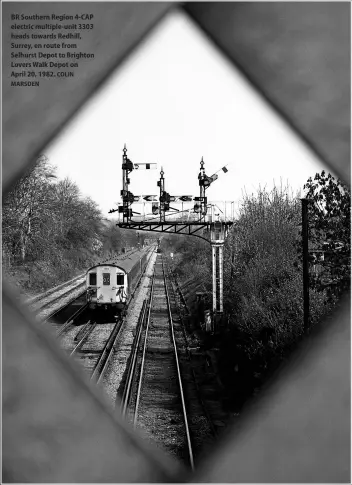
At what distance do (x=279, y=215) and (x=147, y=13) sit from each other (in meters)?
8.52

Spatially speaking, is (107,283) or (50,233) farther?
(50,233)

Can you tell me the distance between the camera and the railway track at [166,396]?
5.19m

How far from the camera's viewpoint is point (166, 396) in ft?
23.0

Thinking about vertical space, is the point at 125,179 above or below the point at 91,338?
above

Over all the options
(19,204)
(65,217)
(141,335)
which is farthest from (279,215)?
(65,217)

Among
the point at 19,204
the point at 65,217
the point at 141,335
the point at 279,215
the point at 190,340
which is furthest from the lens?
the point at 65,217

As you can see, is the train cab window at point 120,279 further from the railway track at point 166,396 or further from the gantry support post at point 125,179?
the gantry support post at point 125,179

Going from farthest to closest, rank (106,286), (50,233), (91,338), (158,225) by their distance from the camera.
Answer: (50,233) < (106,286) < (91,338) < (158,225)

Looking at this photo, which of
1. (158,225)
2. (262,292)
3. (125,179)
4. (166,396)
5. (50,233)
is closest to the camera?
(125,179)

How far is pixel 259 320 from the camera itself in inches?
298

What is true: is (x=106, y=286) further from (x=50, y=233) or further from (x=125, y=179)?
(x=125, y=179)

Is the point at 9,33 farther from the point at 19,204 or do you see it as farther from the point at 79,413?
the point at 19,204

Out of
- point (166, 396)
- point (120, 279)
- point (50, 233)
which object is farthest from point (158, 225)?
point (50, 233)

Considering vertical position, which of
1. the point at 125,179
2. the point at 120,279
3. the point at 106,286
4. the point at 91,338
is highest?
the point at 125,179
